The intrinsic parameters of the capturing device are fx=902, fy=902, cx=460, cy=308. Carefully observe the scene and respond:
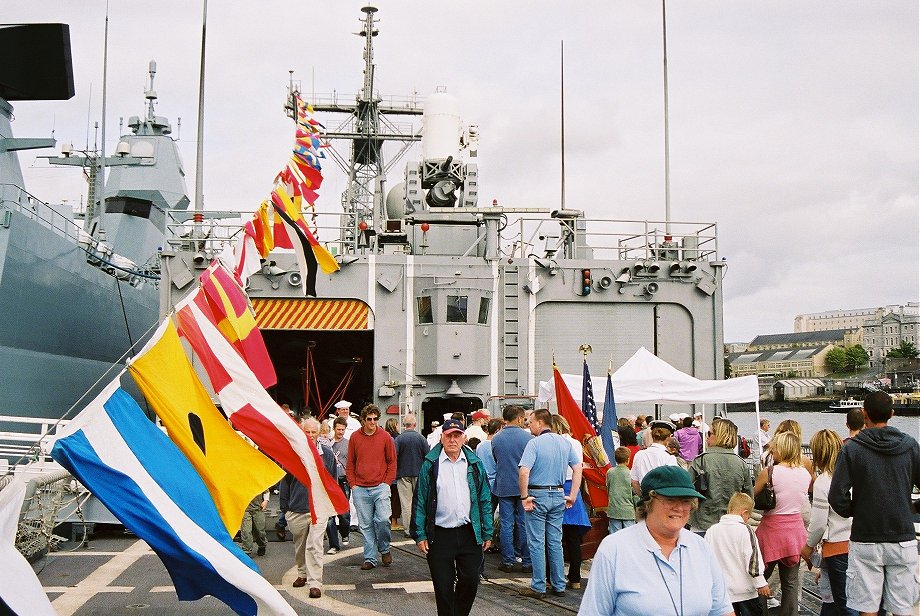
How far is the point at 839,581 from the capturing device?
6.25 m

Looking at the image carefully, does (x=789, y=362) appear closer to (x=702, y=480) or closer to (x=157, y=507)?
(x=702, y=480)

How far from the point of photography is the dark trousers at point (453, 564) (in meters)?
6.59

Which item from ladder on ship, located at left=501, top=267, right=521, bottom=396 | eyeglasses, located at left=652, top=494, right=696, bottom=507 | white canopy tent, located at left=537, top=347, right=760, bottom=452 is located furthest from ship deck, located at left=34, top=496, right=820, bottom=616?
ladder on ship, located at left=501, top=267, right=521, bottom=396

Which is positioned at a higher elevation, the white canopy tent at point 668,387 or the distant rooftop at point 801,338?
the distant rooftop at point 801,338

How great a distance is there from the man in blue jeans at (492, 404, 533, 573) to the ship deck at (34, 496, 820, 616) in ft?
1.01

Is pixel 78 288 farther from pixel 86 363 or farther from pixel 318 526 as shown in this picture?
pixel 318 526

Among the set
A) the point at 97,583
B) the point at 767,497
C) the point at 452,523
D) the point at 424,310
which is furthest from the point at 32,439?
the point at 767,497

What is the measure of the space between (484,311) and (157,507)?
1357 cm

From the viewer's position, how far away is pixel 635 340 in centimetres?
1892

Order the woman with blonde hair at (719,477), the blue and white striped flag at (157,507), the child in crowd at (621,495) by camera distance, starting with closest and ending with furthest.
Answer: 1. the blue and white striped flag at (157,507)
2. the woman with blonde hair at (719,477)
3. the child in crowd at (621,495)

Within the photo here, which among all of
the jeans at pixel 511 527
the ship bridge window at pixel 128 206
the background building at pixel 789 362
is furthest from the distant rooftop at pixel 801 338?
the jeans at pixel 511 527

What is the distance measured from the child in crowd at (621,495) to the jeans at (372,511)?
105 inches

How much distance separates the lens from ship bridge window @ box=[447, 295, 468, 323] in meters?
18.0

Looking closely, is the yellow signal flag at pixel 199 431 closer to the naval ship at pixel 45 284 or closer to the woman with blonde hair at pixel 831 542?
the woman with blonde hair at pixel 831 542
